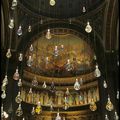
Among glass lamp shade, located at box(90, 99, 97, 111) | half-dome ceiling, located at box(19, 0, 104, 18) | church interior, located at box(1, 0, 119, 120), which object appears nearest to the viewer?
church interior, located at box(1, 0, 119, 120)

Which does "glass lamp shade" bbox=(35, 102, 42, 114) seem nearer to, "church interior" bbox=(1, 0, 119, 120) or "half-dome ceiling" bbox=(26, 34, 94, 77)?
"church interior" bbox=(1, 0, 119, 120)

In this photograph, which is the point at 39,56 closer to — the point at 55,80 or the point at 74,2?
the point at 55,80

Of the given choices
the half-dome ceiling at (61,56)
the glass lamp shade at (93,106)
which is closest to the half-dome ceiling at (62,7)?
the half-dome ceiling at (61,56)

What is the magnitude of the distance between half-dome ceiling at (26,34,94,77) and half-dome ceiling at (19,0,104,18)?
207 cm

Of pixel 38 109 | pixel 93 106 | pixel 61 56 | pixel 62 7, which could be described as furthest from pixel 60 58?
pixel 93 106

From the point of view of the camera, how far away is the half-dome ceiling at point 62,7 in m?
17.7

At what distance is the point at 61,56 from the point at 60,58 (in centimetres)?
16

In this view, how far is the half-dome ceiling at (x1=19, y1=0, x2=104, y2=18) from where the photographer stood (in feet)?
58.1

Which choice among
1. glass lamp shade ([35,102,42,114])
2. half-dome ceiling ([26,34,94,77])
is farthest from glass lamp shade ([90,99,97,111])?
glass lamp shade ([35,102,42,114])

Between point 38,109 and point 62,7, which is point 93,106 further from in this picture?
point 62,7

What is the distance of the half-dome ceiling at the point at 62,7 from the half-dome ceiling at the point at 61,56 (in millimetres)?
2068

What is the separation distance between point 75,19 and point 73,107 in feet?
18.5

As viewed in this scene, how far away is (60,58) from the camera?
67.3 feet

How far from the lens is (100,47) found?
17.6 meters
